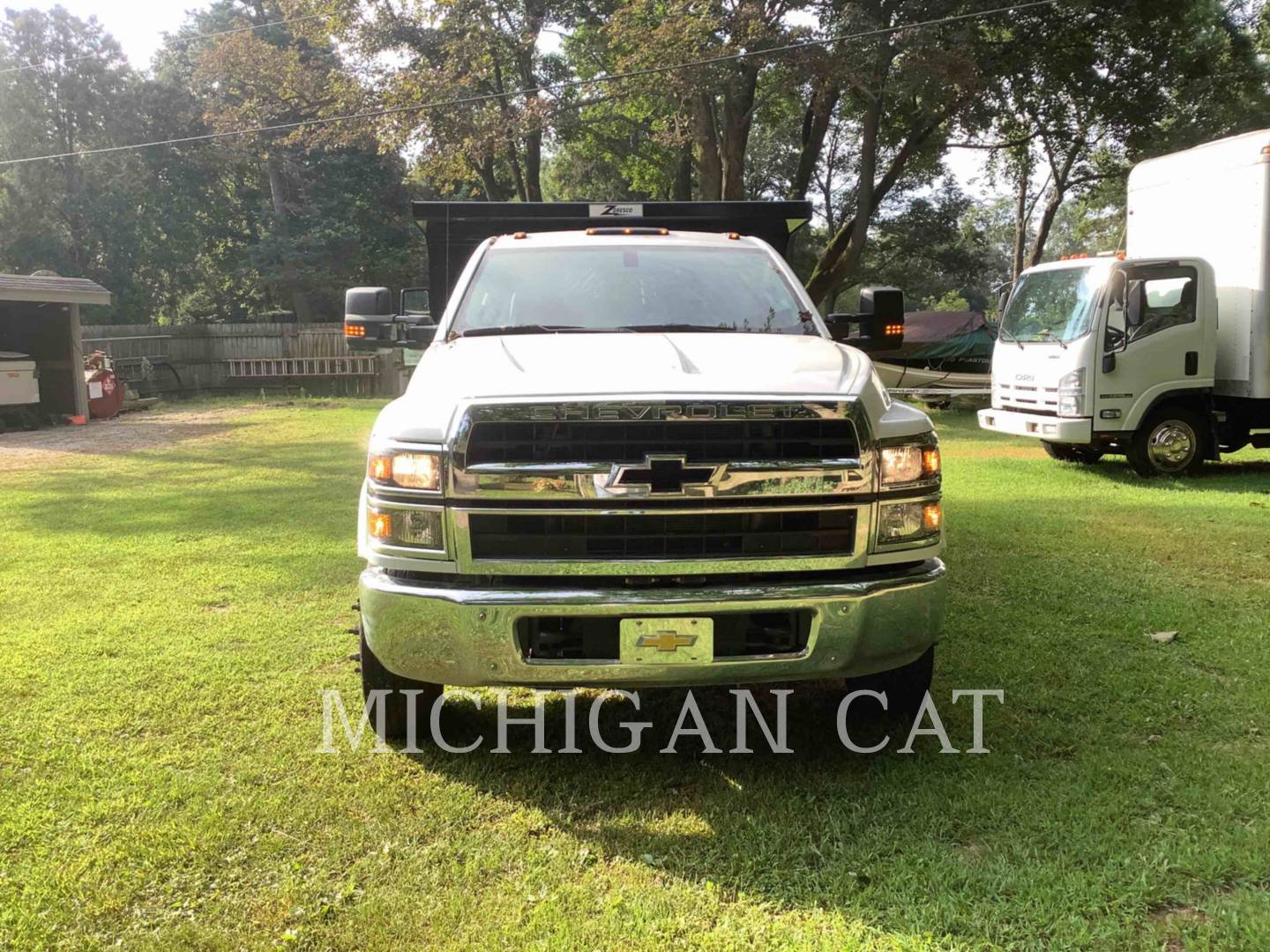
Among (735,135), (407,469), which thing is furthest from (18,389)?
(407,469)

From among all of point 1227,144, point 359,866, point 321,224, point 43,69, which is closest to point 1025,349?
point 1227,144

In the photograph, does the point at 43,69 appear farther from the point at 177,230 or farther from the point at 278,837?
the point at 278,837

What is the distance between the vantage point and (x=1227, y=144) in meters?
9.71

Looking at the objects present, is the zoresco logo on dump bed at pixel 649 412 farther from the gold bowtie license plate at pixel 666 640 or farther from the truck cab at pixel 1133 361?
the truck cab at pixel 1133 361

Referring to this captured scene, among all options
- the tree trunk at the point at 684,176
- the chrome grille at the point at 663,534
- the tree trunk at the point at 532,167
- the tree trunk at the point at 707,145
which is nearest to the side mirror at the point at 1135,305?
the chrome grille at the point at 663,534

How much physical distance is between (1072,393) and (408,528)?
28.3 feet

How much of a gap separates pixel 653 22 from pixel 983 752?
1651 centimetres

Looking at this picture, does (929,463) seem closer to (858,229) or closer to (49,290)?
(858,229)

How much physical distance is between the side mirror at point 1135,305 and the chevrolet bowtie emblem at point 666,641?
8.54m

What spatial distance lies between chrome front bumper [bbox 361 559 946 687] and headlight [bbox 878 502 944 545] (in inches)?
5.6

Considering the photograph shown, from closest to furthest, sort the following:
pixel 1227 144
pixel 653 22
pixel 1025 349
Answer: pixel 1227 144 → pixel 1025 349 → pixel 653 22

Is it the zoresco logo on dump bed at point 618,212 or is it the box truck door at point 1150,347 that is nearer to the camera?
the zoresco logo on dump bed at point 618,212

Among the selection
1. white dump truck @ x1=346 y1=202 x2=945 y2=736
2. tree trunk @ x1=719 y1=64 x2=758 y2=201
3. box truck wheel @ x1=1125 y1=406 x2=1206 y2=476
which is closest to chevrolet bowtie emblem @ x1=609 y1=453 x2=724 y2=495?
white dump truck @ x1=346 y1=202 x2=945 y2=736

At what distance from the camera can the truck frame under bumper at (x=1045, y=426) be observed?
984cm
